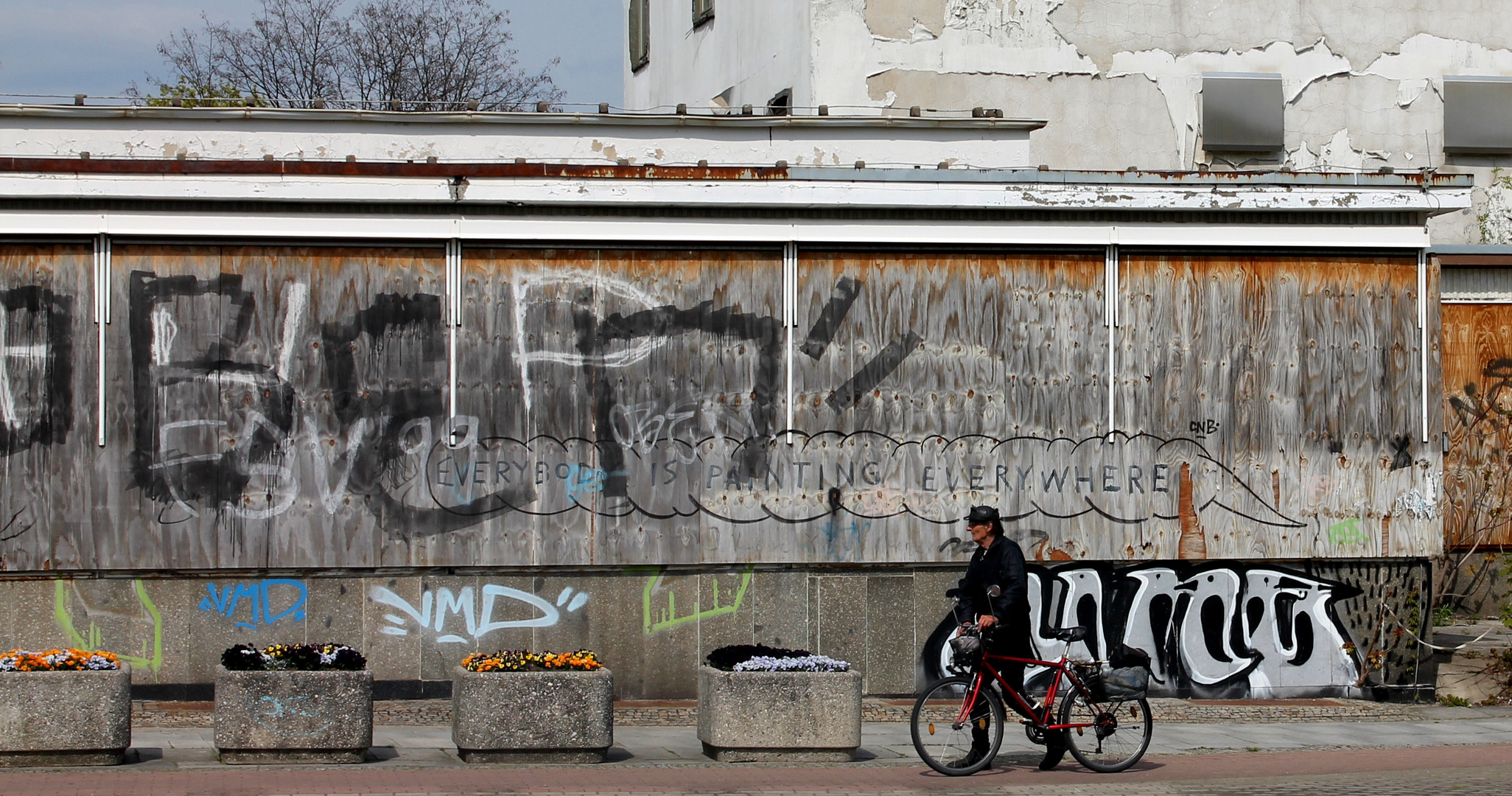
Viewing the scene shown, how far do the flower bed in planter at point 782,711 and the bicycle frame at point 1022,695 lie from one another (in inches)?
31.5

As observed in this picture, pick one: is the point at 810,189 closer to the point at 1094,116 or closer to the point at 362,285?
the point at 362,285

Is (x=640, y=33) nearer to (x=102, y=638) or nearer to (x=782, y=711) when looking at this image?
(x=102, y=638)

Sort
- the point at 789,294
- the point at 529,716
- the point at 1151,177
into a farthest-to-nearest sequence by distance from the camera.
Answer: the point at 1151,177 < the point at 789,294 < the point at 529,716

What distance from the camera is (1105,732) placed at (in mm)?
10305

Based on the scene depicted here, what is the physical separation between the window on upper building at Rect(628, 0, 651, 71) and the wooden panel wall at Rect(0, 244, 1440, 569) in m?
15.6

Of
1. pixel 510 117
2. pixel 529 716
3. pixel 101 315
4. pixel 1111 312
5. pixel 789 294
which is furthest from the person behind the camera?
pixel 510 117

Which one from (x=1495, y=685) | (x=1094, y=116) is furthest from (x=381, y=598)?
(x=1094, y=116)

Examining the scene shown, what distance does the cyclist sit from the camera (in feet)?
33.3

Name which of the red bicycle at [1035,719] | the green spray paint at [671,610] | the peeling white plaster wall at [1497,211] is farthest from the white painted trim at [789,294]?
the peeling white plaster wall at [1497,211]

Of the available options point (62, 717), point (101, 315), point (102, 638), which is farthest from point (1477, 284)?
point (62, 717)

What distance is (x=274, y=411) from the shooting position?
40.6 ft

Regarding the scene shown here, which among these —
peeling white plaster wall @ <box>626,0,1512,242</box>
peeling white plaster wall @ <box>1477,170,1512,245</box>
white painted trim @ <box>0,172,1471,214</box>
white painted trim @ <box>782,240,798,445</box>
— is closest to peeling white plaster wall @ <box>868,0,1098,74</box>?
peeling white plaster wall @ <box>626,0,1512,242</box>

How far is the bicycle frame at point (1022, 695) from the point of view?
32.9 feet

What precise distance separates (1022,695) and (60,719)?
6.08 m
